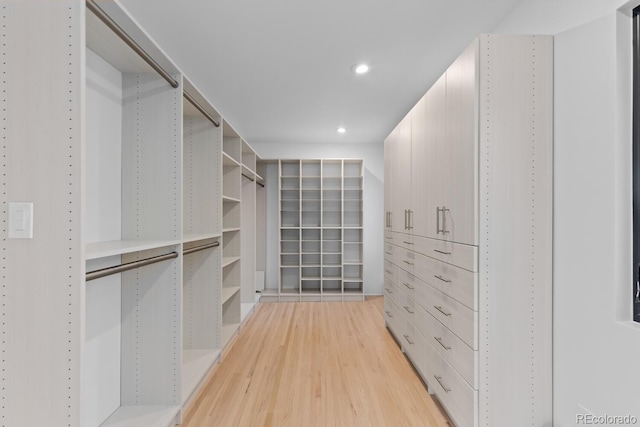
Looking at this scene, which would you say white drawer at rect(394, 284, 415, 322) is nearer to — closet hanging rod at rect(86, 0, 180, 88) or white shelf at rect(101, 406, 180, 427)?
white shelf at rect(101, 406, 180, 427)

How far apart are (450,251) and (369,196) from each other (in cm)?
413

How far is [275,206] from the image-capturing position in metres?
6.28

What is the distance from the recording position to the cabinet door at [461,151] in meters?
1.88

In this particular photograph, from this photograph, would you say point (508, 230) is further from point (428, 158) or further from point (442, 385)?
point (442, 385)

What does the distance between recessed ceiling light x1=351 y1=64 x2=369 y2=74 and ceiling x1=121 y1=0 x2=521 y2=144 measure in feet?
0.18

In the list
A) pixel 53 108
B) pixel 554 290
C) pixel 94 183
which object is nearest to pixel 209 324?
pixel 94 183

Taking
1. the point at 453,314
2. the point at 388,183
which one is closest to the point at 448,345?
the point at 453,314

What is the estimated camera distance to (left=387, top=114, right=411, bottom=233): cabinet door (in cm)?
314

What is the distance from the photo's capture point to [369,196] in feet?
20.6

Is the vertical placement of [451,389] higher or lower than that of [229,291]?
lower

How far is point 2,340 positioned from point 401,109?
4144 millimetres

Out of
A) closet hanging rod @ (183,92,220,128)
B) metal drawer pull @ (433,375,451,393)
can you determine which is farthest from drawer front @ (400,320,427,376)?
closet hanging rod @ (183,92,220,128)

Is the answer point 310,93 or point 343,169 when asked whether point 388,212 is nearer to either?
point 310,93

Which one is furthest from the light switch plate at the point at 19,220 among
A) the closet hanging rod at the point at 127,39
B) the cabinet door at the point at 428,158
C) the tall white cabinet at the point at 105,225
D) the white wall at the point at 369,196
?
the white wall at the point at 369,196
